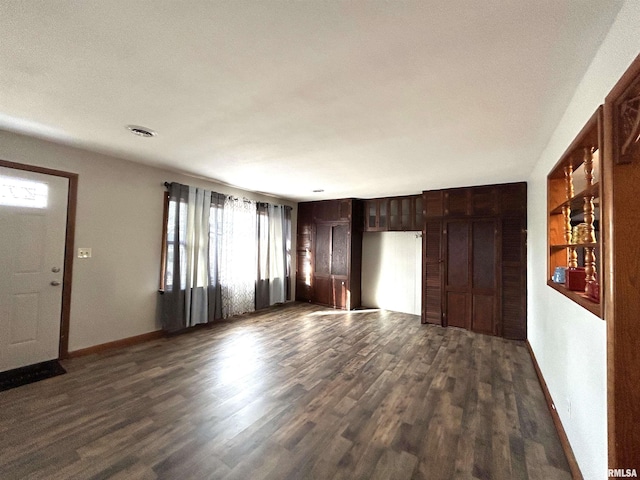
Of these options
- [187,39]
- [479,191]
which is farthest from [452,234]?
[187,39]

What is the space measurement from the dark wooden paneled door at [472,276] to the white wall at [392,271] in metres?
0.76

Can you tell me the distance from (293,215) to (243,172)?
8.35ft

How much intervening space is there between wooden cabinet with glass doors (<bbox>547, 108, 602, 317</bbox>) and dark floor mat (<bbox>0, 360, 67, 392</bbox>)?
4238 mm

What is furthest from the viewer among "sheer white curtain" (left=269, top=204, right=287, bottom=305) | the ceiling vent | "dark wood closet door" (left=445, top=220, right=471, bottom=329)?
"sheer white curtain" (left=269, top=204, right=287, bottom=305)

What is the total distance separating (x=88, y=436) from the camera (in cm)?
174

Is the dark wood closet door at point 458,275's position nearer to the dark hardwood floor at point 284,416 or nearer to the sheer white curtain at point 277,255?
the dark hardwood floor at point 284,416

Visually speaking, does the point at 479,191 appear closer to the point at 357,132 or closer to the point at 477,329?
the point at 477,329

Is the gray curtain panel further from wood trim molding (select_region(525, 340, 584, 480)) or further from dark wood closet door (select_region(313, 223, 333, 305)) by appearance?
wood trim molding (select_region(525, 340, 584, 480))

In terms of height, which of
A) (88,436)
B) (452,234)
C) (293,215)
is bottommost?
(88,436)

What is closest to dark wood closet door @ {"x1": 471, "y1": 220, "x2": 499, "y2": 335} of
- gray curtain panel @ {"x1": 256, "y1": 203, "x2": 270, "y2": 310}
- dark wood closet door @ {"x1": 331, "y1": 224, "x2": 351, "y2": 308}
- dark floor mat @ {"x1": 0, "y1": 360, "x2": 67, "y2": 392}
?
dark wood closet door @ {"x1": 331, "y1": 224, "x2": 351, "y2": 308}

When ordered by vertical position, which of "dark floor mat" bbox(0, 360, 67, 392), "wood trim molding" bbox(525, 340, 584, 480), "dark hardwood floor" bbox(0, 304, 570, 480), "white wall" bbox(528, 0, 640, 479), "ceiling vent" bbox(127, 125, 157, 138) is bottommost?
"dark hardwood floor" bbox(0, 304, 570, 480)

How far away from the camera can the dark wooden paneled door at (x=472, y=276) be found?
155 inches

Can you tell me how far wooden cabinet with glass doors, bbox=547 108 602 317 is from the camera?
1317 mm

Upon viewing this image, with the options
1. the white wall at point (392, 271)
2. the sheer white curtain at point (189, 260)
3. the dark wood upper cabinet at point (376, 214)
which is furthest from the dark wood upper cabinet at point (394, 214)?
the sheer white curtain at point (189, 260)
